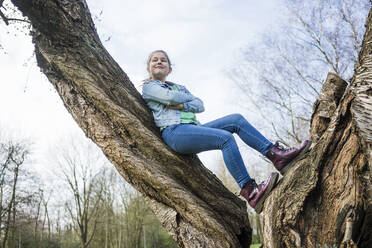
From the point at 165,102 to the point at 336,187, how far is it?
1.79m

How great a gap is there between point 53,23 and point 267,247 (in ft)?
9.85

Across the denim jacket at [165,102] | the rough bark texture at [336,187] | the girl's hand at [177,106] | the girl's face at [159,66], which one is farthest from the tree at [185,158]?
the girl's face at [159,66]

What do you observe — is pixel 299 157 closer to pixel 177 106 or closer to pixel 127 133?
pixel 177 106

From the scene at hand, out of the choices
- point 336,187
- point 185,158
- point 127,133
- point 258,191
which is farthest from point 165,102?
point 336,187

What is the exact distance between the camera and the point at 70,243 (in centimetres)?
2488

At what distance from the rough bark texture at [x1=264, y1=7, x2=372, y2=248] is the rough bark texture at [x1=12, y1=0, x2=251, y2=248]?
2.09 ft

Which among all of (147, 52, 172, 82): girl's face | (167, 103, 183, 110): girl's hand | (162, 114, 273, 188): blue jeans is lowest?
(162, 114, 273, 188): blue jeans

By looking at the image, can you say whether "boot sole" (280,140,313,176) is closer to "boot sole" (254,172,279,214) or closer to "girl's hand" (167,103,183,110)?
"boot sole" (254,172,279,214)

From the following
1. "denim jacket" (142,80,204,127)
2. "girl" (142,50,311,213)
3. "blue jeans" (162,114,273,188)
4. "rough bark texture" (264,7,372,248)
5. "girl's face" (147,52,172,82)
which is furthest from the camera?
"girl's face" (147,52,172,82)

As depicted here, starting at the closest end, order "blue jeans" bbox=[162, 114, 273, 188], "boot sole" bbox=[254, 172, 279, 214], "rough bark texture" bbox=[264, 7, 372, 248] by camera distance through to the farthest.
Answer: "rough bark texture" bbox=[264, 7, 372, 248] < "boot sole" bbox=[254, 172, 279, 214] < "blue jeans" bbox=[162, 114, 273, 188]

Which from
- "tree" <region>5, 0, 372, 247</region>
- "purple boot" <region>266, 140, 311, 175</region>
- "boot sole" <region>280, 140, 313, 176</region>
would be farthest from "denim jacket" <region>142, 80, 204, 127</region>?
"boot sole" <region>280, 140, 313, 176</region>

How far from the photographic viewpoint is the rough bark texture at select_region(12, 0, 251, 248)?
2586mm

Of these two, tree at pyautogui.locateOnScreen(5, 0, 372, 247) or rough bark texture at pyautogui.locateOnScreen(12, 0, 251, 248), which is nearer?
tree at pyautogui.locateOnScreen(5, 0, 372, 247)

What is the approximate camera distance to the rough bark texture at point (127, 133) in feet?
8.48
